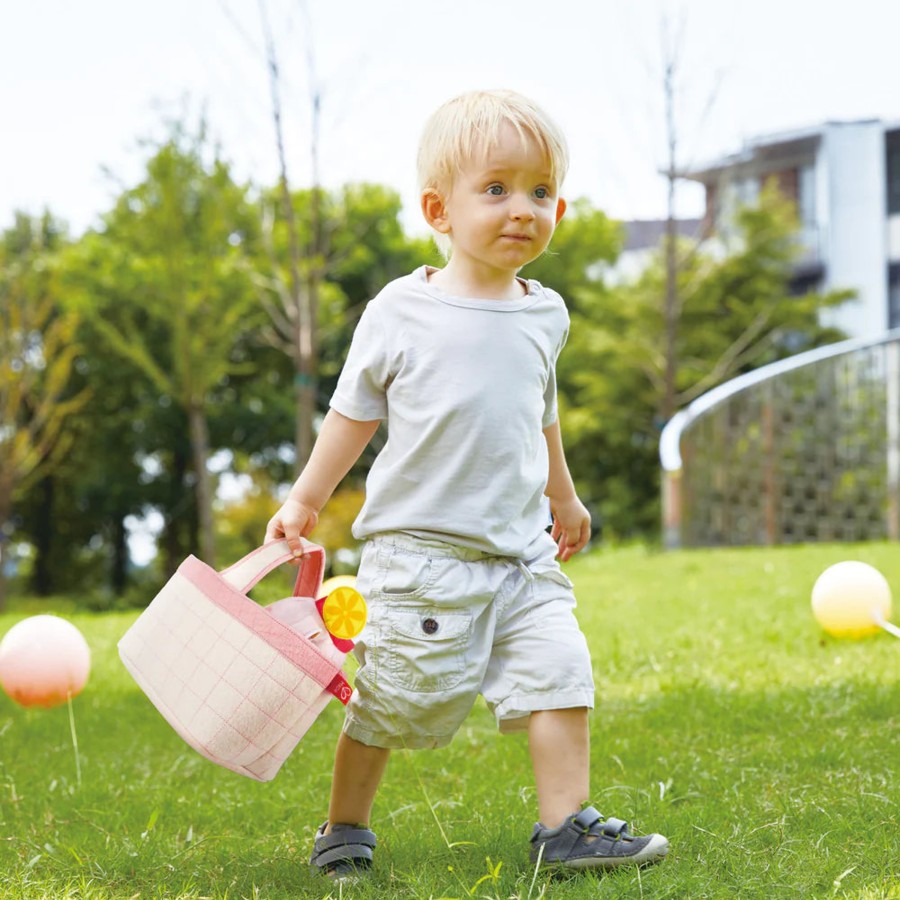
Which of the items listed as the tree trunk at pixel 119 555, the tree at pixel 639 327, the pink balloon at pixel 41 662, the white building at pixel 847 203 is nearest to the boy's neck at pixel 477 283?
the pink balloon at pixel 41 662

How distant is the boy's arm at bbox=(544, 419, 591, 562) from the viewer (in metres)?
2.78

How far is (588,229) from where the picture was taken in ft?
88.5

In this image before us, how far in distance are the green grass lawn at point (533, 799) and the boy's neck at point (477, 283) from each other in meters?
1.05

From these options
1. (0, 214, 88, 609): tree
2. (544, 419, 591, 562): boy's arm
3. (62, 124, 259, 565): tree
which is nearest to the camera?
(544, 419, 591, 562): boy's arm

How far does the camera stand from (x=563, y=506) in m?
2.80

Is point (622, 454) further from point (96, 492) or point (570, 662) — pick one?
point (570, 662)

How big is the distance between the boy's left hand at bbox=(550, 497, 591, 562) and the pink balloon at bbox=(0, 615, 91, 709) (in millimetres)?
2444

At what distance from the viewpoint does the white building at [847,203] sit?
2400 cm

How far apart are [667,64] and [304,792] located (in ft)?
36.6

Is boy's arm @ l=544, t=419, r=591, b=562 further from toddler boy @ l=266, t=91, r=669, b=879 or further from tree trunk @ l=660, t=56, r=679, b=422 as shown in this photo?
tree trunk @ l=660, t=56, r=679, b=422

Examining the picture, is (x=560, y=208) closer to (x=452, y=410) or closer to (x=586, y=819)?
(x=452, y=410)

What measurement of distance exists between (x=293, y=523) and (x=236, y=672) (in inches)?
13.0

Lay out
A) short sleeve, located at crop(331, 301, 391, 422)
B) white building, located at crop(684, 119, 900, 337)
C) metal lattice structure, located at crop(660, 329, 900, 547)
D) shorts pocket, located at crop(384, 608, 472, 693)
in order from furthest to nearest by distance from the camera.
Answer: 1. white building, located at crop(684, 119, 900, 337)
2. metal lattice structure, located at crop(660, 329, 900, 547)
3. short sleeve, located at crop(331, 301, 391, 422)
4. shorts pocket, located at crop(384, 608, 472, 693)

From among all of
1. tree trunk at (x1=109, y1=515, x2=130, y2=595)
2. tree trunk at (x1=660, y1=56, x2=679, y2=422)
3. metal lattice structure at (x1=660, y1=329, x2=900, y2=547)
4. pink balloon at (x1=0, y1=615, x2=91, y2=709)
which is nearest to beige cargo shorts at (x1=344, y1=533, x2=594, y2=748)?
pink balloon at (x1=0, y1=615, x2=91, y2=709)
